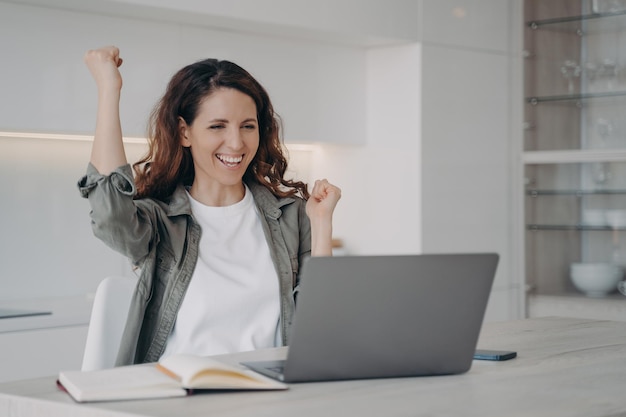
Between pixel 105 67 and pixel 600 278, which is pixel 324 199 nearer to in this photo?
pixel 105 67

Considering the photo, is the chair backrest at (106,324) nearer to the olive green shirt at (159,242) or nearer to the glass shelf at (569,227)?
the olive green shirt at (159,242)

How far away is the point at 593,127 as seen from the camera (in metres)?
4.43

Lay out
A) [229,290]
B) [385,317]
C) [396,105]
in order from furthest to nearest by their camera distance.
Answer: [396,105] → [229,290] → [385,317]

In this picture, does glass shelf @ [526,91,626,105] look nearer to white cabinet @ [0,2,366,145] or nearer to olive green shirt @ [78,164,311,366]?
white cabinet @ [0,2,366,145]

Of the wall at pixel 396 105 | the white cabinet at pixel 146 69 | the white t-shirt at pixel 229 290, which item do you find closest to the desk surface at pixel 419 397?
the white t-shirt at pixel 229 290

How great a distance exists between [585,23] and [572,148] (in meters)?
0.57

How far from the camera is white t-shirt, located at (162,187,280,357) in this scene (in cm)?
202

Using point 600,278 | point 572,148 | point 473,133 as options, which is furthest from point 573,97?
point 600,278

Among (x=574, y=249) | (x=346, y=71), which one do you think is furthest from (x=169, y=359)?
(x=574, y=249)

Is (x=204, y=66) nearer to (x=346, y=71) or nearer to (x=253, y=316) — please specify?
(x=253, y=316)

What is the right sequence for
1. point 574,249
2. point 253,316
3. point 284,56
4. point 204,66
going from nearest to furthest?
point 253,316
point 204,66
point 284,56
point 574,249

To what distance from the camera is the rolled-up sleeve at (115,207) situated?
6.09 ft

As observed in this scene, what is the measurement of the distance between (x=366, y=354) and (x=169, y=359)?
0.95 feet

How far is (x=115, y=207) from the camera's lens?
6.15 ft
